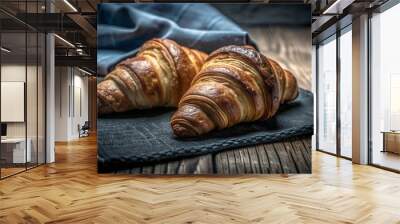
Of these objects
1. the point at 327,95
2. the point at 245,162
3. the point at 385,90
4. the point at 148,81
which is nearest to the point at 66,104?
the point at 327,95

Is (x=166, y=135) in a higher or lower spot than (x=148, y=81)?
lower

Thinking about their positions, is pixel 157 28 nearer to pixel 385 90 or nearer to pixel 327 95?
pixel 385 90

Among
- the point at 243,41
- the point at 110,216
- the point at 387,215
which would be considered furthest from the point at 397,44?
the point at 110,216

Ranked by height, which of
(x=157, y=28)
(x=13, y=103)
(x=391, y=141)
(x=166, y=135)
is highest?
(x=157, y=28)

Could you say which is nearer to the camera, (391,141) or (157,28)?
(157,28)

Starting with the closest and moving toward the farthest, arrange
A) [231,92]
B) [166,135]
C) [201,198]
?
[201,198]
[231,92]
[166,135]

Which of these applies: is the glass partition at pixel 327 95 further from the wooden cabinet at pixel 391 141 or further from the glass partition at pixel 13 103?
the glass partition at pixel 13 103
